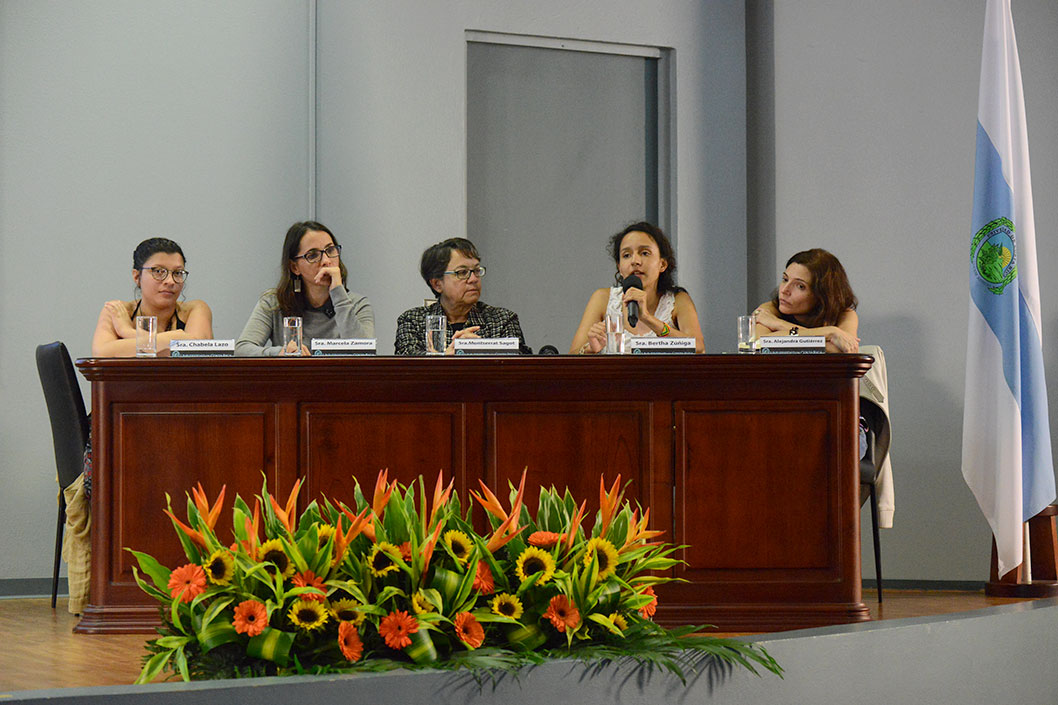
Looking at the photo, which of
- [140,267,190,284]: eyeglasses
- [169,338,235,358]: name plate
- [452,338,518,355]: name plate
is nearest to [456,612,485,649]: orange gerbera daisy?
[452,338,518,355]: name plate

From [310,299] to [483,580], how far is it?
9.15 feet

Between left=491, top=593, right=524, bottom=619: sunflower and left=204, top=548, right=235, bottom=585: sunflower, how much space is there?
0.38m

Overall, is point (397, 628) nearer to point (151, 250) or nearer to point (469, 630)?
point (469, 630)

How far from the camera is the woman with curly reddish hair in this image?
14.3 feet

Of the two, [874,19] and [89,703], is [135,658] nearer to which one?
[89,703]

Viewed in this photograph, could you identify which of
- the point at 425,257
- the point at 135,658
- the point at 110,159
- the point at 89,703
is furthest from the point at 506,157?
the point at 89,703

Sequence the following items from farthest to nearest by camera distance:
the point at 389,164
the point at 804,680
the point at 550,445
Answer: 1. the point at 389,164
2. the point at 550,445
3. the point at 804,680

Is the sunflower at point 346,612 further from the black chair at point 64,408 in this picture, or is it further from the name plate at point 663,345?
the black chair at point 64,408

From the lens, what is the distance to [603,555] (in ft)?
5.86

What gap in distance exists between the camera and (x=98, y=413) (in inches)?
139

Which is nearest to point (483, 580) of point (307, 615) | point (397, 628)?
point (397, 628)

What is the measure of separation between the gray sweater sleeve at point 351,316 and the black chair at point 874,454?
1865mm

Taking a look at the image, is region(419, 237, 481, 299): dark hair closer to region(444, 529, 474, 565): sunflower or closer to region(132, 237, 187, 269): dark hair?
region(132, 237, 187, 269): dark hair

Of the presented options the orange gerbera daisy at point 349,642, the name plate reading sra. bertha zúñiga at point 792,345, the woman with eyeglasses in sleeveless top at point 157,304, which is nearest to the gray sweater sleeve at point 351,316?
the woman with eyeglasses in sleeveless top at point 157,304
